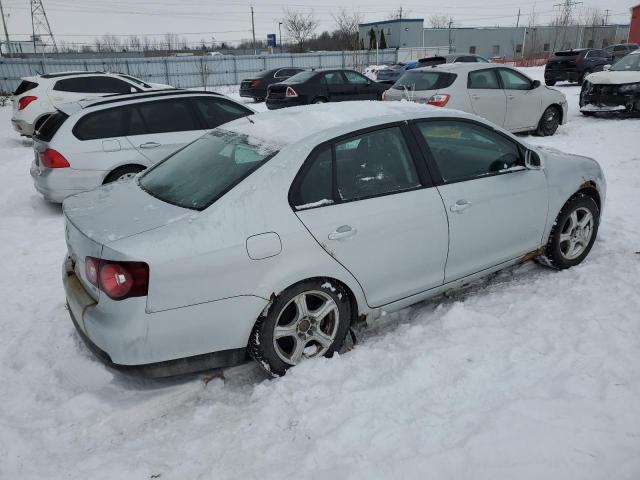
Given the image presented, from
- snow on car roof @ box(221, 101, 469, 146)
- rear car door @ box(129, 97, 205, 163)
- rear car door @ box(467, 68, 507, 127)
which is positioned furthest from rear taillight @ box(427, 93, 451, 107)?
snow on car roof @ box(221, 101, 469, 146)

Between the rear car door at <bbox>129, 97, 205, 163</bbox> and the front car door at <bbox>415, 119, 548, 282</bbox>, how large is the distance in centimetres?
Result: 413

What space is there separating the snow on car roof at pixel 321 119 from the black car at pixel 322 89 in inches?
436

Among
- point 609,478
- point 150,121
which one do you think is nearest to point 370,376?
point 609,478

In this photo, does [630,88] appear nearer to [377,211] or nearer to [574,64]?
[574,64]

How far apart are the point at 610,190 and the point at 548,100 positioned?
4701 mm

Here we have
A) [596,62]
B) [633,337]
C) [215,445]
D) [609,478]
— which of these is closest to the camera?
[609,478]

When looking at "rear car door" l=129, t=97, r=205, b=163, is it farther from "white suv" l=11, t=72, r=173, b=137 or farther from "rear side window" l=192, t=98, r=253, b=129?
"white suv" l=11, t=72, r=173, b=137

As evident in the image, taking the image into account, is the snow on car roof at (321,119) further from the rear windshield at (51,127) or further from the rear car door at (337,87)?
the rear car door at (337,87)

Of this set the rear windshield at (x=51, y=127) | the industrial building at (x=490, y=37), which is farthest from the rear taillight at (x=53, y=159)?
the industrial building at (x=490, y=37)

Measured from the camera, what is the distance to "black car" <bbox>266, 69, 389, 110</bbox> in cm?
1467

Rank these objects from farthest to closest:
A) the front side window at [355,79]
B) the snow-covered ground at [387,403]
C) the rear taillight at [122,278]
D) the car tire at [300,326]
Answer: the front side window at [355,79] → the car tire at [300,326] → the rear taillight at [122,278] → the snow-covered ground at [387,403]

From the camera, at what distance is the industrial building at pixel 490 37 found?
59.7m

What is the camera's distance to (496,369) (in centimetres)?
304

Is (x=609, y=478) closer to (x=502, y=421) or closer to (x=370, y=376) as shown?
(x=502, y=421)
